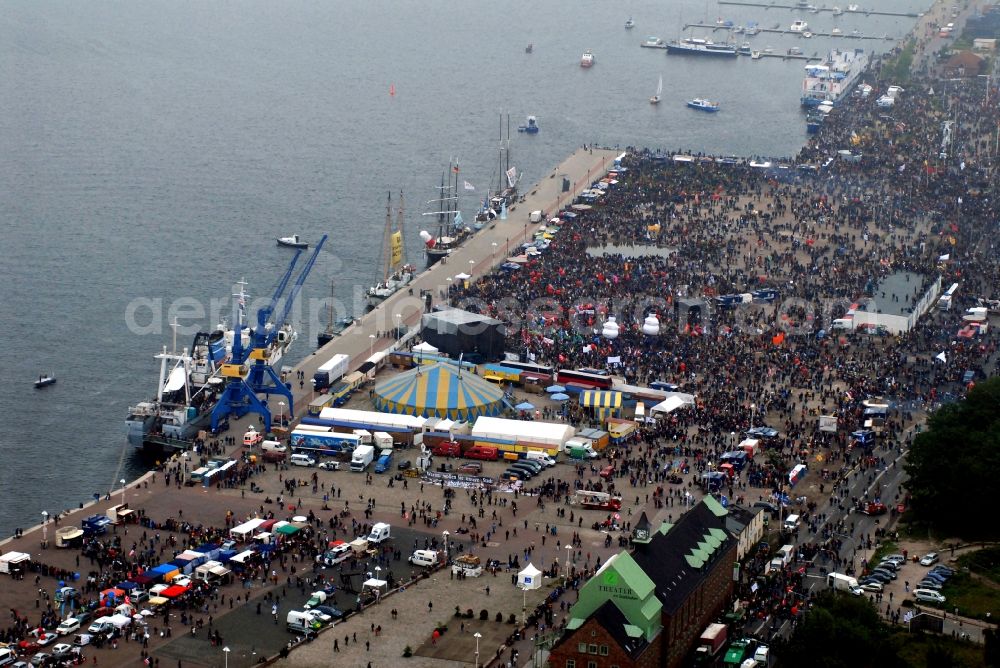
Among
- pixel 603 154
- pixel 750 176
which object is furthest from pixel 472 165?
pixel 750 176

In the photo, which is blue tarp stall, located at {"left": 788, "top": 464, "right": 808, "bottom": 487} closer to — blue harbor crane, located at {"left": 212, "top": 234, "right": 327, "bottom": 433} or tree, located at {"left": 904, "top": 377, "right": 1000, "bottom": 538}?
tree, located at {"left": 904, "top": 377, "right": 1000, "bottom": 538}

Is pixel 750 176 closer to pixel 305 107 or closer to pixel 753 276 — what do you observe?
pixel 753 276

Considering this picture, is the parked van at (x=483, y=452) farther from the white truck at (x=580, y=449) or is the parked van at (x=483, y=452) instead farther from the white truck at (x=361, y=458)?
A: the white truck at (x=361, y=458)

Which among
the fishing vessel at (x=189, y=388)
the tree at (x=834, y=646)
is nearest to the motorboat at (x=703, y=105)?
the fishing vessel at (x=189, y=388)

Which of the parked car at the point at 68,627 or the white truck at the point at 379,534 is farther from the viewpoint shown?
the white truck at the point at 379,534

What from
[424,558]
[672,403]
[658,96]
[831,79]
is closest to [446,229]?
[672,403]

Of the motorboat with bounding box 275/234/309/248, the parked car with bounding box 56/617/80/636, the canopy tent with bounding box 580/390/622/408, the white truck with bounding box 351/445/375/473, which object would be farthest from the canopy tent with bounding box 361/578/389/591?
the motorboat with bounding box 275/234/309/248

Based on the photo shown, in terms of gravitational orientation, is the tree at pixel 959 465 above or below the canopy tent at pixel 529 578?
above
